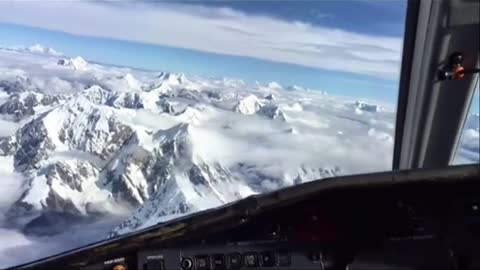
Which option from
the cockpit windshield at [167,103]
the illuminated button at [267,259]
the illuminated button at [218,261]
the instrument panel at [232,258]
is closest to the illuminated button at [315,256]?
the instrument panel at [232,258]

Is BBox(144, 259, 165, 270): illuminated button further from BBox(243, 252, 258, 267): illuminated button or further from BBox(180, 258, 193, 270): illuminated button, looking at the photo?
BBox(243, 252, 258, 267): illuminated button

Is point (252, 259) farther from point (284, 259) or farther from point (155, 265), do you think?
point (155, 265)

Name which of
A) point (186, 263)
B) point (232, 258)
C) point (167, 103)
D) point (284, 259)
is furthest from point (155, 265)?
point (167, 103)

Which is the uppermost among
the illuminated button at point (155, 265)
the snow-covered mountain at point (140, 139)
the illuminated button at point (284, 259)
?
the snow-covered mountain at point (140, 139)

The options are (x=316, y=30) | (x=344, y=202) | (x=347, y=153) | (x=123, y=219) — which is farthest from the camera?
(x=347, y=153)

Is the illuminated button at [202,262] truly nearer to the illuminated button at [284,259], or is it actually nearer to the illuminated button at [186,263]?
the illuminated button at [186,263]

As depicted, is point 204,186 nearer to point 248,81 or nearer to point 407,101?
point 248,81

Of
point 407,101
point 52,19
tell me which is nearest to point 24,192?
point 52,19
